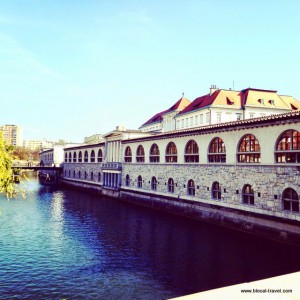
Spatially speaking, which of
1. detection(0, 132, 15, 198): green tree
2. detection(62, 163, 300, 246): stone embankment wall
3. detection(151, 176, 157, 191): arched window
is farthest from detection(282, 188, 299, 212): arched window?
detection(151, 176, 157, 191): arched window

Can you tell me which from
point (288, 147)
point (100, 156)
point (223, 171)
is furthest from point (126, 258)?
point (100, 156)

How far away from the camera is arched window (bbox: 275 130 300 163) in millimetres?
23109

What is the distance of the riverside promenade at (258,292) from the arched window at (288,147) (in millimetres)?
17394

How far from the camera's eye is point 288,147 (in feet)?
78.1

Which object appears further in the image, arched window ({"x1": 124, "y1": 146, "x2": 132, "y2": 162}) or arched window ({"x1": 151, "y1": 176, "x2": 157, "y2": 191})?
arched window ({"x1": 124, "y1": 146, "x2": 132, "y2": 162})

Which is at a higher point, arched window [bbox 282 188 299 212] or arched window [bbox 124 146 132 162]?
arched window [bbox 124 146 132 162]

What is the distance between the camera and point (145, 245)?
23.4 m

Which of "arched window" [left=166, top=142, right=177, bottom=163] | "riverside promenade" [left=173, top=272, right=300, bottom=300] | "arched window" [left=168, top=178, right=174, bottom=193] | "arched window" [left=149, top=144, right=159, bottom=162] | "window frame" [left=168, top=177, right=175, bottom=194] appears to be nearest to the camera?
"riverside promenade" [left=173, top=272, right=300, bottom=300]

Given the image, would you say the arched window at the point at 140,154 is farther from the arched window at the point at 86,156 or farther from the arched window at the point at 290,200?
the arched window at the point at 290,200

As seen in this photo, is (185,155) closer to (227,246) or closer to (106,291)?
(227,246)

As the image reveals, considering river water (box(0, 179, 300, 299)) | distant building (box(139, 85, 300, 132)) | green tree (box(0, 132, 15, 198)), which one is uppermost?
distant building (box(139, 85, 300, 132))

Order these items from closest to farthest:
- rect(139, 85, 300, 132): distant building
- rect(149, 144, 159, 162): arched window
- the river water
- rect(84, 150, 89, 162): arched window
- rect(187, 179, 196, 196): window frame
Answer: the river water < rect(187, 179, 196, 196): window frame < rect(149, 144, 159, 162): arched window < rect(139, 85, 300, 132): distant building < rect(84, 150, 89, 162): arched window

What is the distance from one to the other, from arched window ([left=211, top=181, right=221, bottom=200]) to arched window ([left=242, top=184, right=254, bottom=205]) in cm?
329

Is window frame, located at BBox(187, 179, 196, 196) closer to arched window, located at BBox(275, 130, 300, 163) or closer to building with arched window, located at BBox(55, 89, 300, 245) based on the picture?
building with arched window, located at BBox(55, 89, 300, 245)
